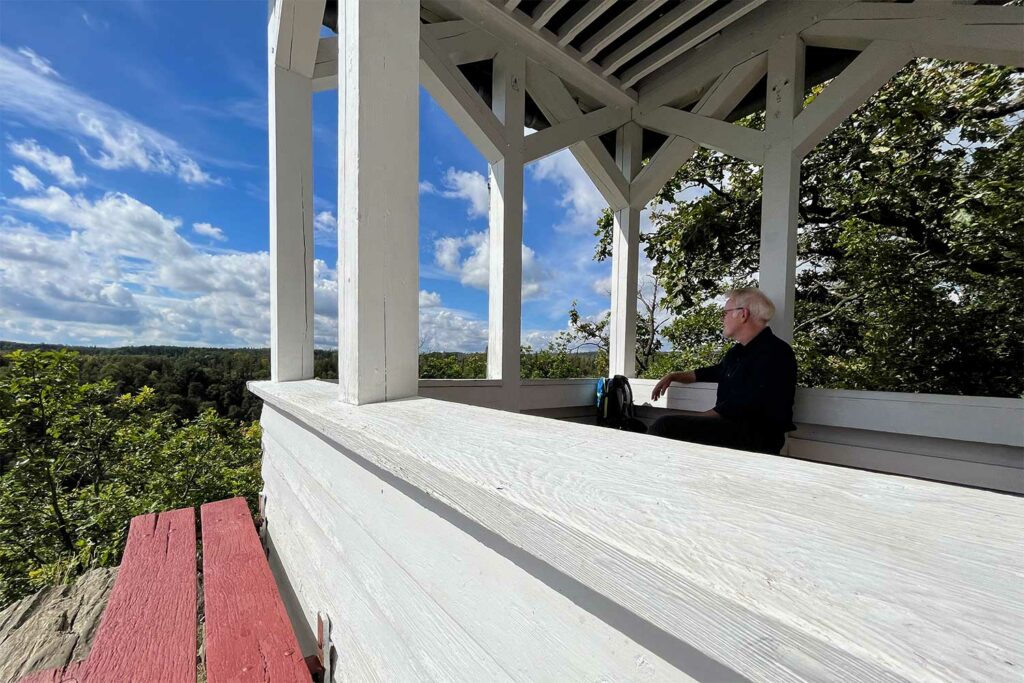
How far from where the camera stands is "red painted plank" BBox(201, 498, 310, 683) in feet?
3.49

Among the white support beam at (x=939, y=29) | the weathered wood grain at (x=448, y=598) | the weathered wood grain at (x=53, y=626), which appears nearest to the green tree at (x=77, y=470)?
the weathered wood grain at (x=53, y=626)

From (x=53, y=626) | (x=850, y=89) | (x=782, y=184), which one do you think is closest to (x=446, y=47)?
(x=782, y=184)

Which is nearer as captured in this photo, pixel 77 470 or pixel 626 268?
pixel 626 268

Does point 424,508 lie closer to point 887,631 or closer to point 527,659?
point 527,659

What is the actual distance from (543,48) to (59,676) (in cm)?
314

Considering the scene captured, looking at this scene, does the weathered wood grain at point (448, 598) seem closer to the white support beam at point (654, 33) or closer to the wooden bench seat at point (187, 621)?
the wooden bench seat at point (187, 621)

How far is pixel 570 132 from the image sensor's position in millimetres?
2807

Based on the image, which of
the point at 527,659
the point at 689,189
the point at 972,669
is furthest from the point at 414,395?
the point at 689,189

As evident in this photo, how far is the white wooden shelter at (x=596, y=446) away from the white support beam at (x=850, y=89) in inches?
0.5

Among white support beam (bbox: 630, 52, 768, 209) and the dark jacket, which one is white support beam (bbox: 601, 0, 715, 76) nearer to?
white support beam (bbox: 630, 52, 768, 209)

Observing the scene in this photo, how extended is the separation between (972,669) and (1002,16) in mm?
2881

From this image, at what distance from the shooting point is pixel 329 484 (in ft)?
4.10

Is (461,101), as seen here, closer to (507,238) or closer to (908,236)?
(507,238)

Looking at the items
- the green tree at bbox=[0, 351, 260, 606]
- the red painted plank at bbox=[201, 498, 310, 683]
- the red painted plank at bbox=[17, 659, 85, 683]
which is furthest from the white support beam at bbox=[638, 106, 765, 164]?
the green tree at bbox=[0, 351, 260, 606]
